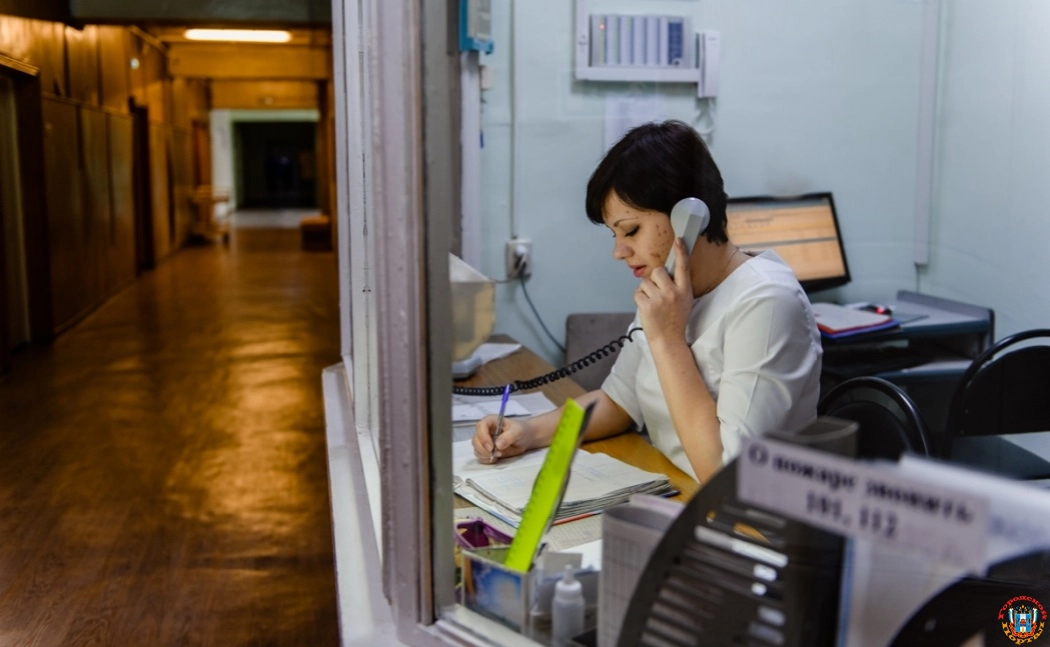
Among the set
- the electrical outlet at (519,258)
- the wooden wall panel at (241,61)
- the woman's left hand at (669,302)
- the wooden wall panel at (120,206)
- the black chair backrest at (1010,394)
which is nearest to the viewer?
the woman's left hand at (669,302)

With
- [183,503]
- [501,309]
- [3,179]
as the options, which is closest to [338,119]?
[501,309]

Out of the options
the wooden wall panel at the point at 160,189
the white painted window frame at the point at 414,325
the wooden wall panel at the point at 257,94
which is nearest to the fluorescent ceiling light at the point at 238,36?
the wooden wall panel at the point at 160,189

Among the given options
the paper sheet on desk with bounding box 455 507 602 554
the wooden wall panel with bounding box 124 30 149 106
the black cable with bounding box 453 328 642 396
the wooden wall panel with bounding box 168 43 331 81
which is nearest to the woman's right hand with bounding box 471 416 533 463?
the paper sheet on desk with bounding box 455 507 602 554

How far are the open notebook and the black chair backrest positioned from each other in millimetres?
687

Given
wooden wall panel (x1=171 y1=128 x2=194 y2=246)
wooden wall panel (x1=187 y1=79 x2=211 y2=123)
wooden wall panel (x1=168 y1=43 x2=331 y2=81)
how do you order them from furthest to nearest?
wooden wall panel (x1=187 y1=79 x2=211 y2=123), wooden wall panel (x1=171 y1=128 x2=194 y2=246), wooden wall panel (x1=168 y1=43 x2=331 y2=81)

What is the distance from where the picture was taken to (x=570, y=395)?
2.46 metres

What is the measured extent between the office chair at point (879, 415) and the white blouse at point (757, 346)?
0.23 ft

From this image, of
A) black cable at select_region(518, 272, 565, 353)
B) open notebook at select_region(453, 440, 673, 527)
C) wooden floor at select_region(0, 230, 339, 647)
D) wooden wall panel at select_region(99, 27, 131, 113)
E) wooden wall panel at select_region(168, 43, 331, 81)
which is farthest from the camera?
wooden wall panel at select_region(168, 43, 331, 81)

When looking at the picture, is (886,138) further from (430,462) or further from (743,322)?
(430,462)

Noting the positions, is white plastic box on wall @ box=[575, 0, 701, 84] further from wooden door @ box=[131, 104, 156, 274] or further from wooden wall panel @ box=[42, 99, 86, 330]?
wooden door @ box=[131, 104, 156, 274]

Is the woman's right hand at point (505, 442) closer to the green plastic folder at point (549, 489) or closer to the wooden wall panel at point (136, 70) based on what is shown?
the green plastic folder at point (549, 489)

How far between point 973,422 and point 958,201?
472 millimetres

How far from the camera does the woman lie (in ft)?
5.06

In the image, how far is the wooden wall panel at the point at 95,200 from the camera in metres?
8.88
